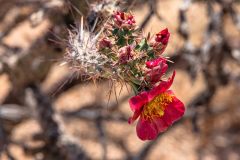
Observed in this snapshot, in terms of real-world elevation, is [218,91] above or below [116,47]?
below

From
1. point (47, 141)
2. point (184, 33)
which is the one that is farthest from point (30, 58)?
point (184, 33)

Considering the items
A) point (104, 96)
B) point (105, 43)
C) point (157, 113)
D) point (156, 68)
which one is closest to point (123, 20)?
point (105, 43)

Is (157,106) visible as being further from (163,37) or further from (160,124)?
(163,37)

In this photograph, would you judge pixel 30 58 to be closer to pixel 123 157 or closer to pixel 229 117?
pixel 123 157

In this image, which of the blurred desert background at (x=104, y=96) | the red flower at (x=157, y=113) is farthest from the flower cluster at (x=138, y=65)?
the blurred desert background at (x=104, y=96)

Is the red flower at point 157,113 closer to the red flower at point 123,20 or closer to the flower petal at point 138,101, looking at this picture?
the flower petal at point 138,101

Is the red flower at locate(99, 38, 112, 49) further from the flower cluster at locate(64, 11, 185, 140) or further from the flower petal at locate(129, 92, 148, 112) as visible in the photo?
the flower petal at locate(129, 92, 148, 112)
